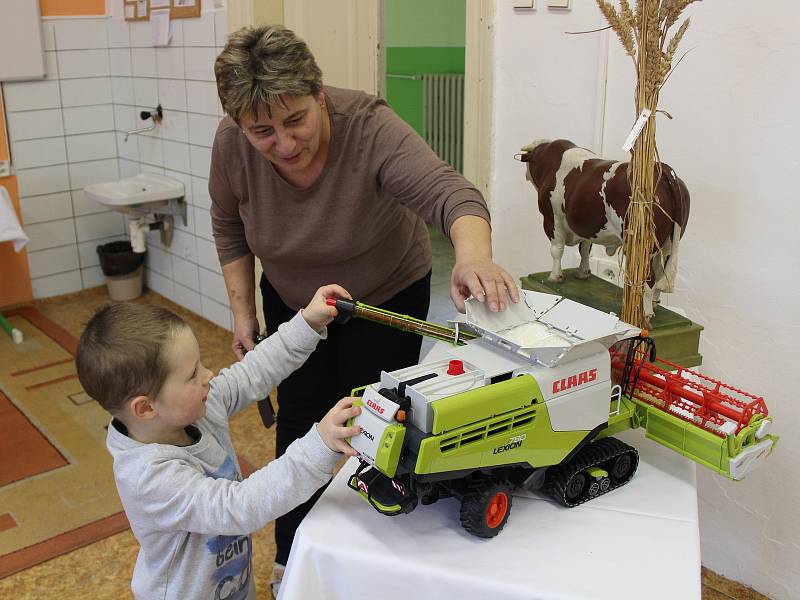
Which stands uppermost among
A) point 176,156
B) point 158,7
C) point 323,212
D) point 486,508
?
point 158,7

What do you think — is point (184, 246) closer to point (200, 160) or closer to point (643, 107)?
point (200, 160)

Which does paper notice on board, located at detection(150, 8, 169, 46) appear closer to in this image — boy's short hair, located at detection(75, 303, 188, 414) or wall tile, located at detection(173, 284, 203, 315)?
wall tile, located at detection(173, 284, 203, 315)

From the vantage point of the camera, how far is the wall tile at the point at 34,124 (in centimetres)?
395

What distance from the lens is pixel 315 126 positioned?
1.47m

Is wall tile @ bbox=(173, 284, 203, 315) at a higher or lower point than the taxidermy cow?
lower

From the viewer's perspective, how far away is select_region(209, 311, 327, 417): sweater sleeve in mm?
1400

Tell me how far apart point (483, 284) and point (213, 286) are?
2.83 meters

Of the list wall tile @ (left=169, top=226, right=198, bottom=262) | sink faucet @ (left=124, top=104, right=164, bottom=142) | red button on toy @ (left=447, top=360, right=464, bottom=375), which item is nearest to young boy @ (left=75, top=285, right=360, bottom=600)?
red button on toy @ (left=447, top=360, right=464, bottom=375)

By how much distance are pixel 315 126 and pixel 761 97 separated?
100cm

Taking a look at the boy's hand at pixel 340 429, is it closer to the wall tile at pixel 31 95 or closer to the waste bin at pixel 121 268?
the waste bin at pixel 121 268

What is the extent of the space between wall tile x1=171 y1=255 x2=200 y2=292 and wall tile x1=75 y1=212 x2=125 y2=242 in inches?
21.5

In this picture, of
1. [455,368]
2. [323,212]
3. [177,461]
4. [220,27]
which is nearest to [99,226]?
[220,27]

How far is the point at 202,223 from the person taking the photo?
149 inches

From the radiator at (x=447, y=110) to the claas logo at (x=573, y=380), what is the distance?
447 centimetres
